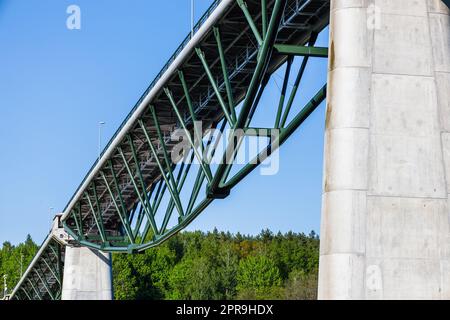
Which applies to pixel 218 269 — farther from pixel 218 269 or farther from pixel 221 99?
pixel 221 99

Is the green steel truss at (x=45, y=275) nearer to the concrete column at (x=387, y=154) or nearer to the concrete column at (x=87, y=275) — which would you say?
the concrete column at (x=87, y=275)

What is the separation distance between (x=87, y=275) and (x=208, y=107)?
107ft

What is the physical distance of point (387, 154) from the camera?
69.6 feet

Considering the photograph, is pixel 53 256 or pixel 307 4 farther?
pixel 53 256

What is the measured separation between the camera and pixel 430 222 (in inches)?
830

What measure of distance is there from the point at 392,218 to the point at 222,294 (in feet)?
431

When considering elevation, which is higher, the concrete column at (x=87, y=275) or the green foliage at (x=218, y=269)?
the green foliage at (x=218, y=269)

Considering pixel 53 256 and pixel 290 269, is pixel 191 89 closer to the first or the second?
pixel 53 256

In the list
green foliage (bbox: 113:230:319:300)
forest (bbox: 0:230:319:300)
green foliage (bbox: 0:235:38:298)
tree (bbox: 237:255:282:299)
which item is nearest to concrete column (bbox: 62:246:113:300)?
forest (bbox: 0:230:319:300)

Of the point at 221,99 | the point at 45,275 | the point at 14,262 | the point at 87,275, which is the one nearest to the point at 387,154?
the point at 221,99

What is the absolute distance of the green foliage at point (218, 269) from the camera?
14775 centimetres

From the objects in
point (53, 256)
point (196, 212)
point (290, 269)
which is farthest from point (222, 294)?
point (196, 212)

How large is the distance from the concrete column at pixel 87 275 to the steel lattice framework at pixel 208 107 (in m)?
1.76

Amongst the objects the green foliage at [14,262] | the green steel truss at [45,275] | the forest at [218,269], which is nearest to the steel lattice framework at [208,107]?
the green steel truss at [45,275]
